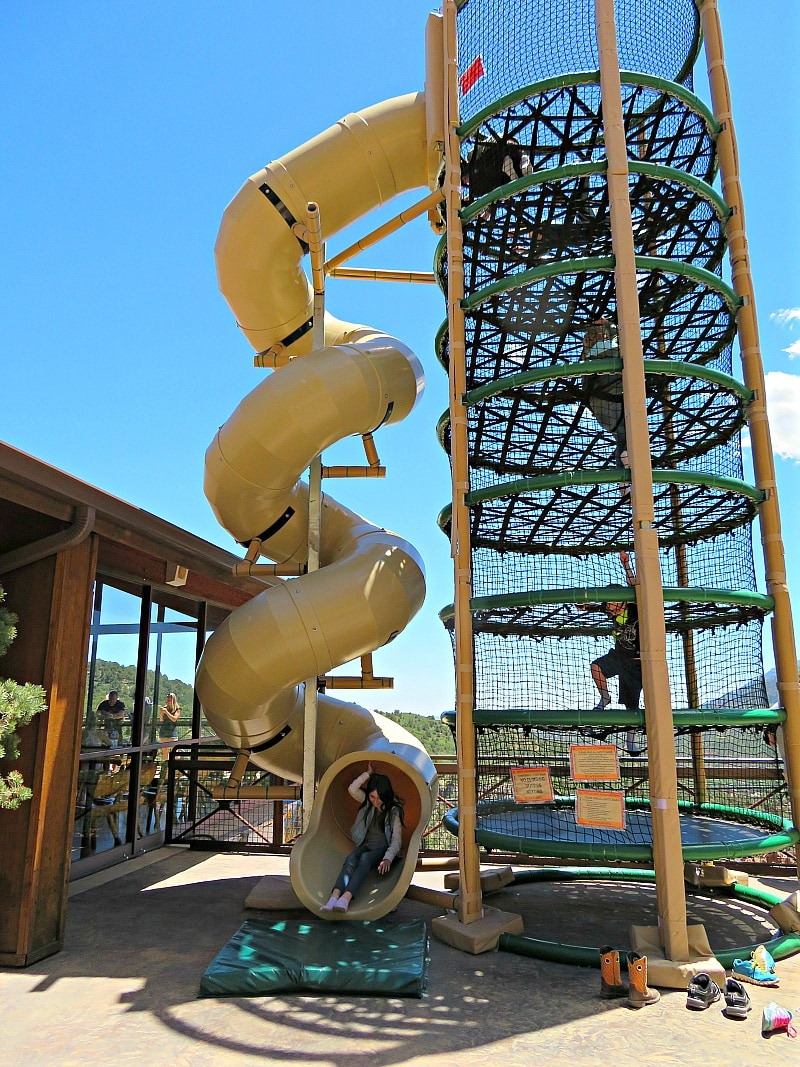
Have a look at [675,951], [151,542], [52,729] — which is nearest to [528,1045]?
[675,951]

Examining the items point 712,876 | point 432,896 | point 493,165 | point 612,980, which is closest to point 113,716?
point 432,896

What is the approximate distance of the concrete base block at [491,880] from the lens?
6625 millimetres

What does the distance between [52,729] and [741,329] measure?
6176 millimetres

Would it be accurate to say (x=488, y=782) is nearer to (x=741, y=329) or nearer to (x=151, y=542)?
(x=151, y=542)

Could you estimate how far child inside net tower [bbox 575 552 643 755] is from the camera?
5.47m

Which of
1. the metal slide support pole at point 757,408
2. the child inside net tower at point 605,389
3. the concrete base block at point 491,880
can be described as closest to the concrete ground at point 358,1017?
the concrete base block at point 491,880

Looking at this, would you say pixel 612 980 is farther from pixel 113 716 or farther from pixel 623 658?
pixel 113 716

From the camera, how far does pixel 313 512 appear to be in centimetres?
673

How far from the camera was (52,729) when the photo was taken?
5.16m

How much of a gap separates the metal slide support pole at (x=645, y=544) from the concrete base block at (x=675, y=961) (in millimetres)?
77

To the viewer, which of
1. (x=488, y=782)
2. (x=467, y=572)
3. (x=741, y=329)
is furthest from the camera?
(x=488, y=782)

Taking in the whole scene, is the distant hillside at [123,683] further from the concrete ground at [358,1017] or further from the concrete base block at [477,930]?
the concrete base block at [477,930]

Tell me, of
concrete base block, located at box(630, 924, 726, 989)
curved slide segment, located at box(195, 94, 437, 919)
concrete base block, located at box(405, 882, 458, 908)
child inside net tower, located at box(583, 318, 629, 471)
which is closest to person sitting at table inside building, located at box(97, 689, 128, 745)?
curved slide segment, located at box(195, 94, 437, 919)

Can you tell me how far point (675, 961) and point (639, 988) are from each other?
0.50 m
